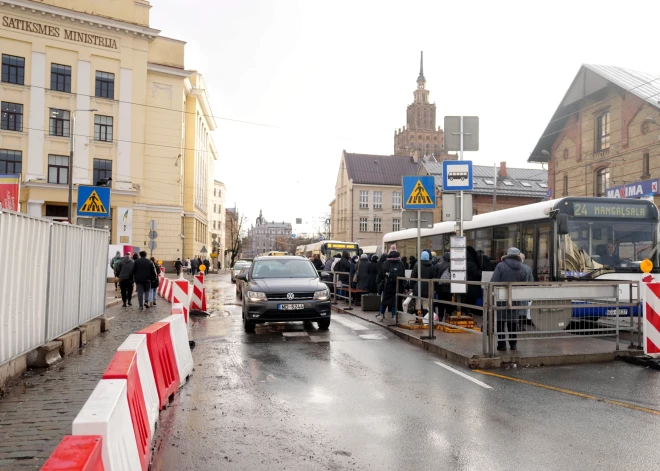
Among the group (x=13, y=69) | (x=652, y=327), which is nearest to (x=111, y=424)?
(x=652, y=327)

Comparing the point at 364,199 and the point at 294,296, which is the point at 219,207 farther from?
the point at 294,296

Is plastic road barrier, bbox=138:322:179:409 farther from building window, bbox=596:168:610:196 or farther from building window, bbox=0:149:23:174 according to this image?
building window, bbox=0:149:23:174

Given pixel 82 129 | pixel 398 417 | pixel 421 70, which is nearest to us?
pixel 398 417

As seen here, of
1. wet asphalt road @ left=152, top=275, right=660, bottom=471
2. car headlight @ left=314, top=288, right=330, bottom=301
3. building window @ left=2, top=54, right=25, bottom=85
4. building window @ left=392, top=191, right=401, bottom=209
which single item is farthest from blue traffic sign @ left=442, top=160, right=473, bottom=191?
building window @ left=392, top=191, right=401, bottom=209

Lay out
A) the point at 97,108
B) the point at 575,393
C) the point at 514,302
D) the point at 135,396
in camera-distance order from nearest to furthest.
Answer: the point at 135,396 → the point at 575,393 → the point at 514,302 → the point at 97,108

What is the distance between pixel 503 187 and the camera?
190 feet

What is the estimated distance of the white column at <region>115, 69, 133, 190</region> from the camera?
41219 mm

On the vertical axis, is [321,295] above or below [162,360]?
above

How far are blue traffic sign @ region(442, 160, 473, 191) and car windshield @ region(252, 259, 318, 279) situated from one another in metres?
3.91

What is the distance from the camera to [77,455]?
6.71 feet

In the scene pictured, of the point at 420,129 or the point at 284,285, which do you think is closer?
the point at 284,285

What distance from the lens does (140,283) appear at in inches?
696

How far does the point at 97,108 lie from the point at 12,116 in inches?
219

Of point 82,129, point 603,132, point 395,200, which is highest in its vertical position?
point 82,129
